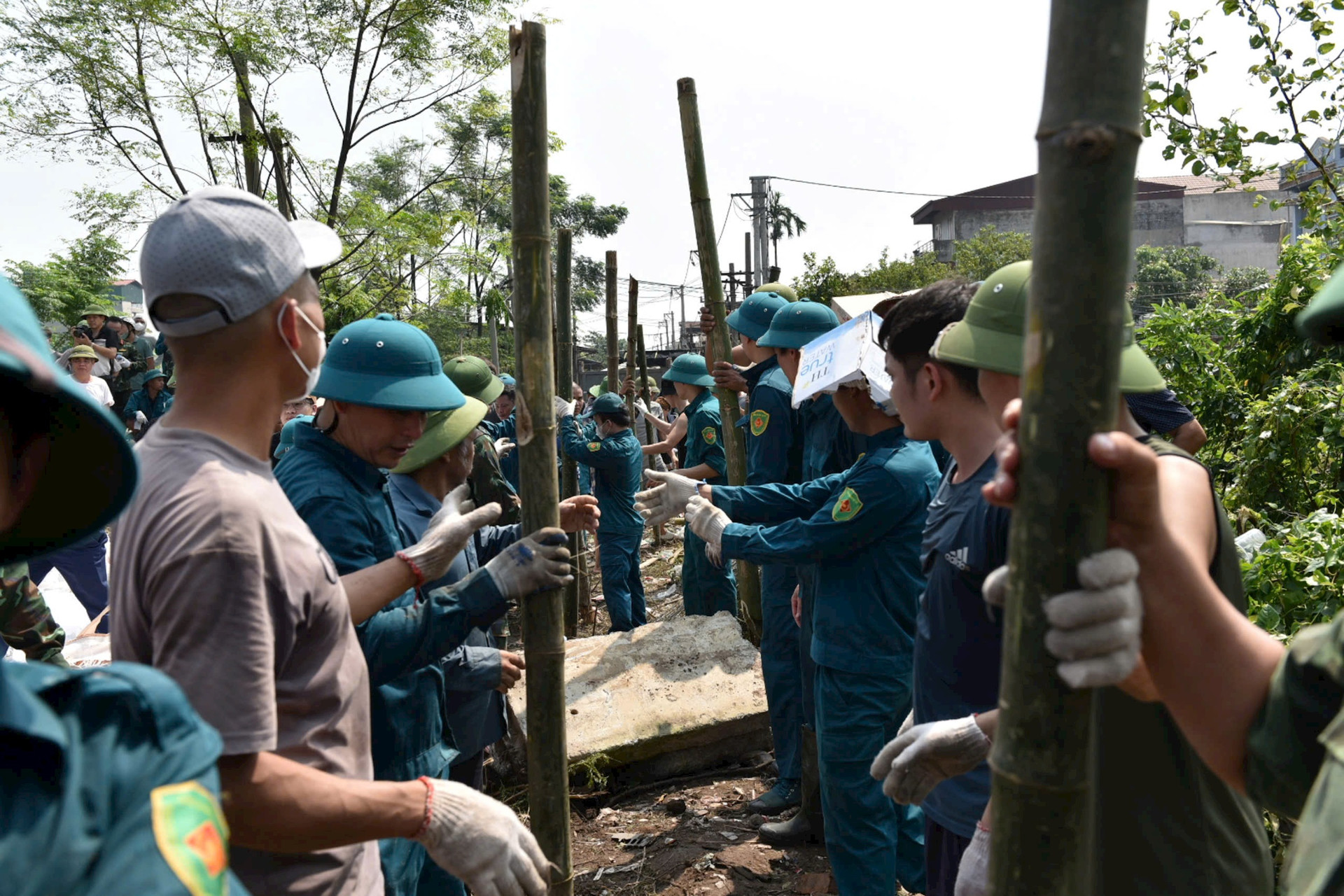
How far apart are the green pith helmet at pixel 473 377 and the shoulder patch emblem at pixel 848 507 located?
2.74 meters

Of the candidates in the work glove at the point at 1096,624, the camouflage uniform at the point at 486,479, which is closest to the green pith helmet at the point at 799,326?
the camouflage uniform at the point at 486,479

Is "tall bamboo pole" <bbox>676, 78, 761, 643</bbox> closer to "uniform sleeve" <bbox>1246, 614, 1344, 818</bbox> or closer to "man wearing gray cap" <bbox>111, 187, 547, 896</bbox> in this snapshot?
"man wearing gray cap" <bbox>111, 187, 547, 896</bbox>

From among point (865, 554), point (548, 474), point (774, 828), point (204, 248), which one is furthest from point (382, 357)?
point (774, 828)

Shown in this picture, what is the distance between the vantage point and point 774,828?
4824mm

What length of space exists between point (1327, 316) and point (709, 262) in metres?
5.00

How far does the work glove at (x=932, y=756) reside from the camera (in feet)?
7.62

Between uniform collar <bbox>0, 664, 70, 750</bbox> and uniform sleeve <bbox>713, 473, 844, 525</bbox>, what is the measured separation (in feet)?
12.1

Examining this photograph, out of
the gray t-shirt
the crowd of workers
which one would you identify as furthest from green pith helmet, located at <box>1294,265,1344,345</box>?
the gray t-shirt

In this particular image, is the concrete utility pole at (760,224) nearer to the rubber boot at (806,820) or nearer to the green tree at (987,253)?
the green tree at (987,253)

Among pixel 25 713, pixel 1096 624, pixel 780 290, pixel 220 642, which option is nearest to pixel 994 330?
pixel 1096 624

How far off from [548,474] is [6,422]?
A: 1.64 metres

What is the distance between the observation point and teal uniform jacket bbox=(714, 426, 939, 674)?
3590 millimetres

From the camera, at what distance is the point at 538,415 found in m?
2.57

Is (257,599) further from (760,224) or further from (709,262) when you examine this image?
(760,224)
